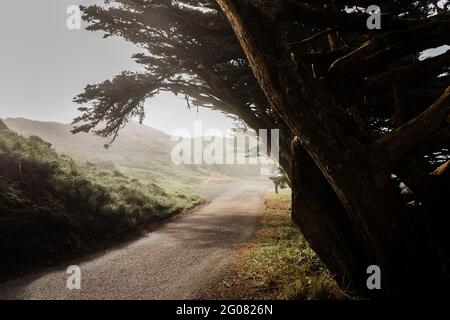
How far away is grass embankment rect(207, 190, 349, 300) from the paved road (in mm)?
425

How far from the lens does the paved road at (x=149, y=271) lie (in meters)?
5.85

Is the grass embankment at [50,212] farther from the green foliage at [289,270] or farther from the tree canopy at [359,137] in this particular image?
the tree canopy at [359,137]

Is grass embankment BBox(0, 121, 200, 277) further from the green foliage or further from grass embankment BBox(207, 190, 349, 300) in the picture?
the green foliage

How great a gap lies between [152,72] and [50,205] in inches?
228

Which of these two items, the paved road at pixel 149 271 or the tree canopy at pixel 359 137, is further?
the paved road at pixel 149 271

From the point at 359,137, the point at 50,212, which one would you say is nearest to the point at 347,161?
the point at 359,137

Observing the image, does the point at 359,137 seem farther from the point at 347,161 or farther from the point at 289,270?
the point at 289,270

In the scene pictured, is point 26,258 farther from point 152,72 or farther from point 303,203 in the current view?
Answer: point 152,72

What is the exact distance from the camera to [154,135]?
377 ft

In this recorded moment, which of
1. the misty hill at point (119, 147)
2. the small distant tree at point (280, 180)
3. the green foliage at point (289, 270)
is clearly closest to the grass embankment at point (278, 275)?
the green foliage at point (289, 270)

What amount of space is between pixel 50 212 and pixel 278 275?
6.18m

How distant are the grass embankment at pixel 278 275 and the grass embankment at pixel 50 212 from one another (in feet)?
13.7

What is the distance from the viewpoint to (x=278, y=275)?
6566 millimetres

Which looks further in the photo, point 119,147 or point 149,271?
point 119,147
